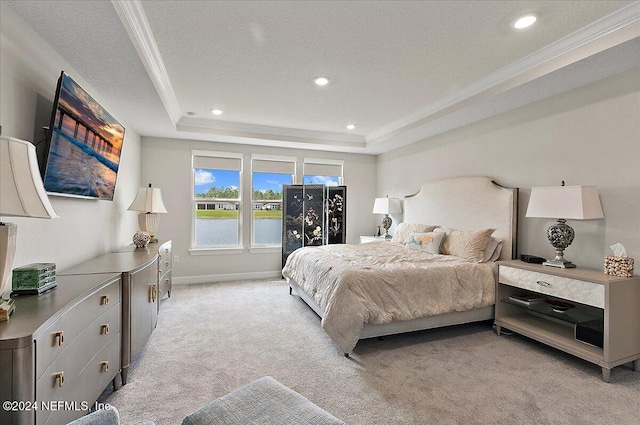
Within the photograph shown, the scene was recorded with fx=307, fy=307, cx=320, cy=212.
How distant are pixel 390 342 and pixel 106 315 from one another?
237 cm

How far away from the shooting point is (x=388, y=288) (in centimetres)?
284

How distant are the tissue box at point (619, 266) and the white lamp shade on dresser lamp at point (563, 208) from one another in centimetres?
31

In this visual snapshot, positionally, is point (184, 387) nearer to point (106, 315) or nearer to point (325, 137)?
point (106, 315)

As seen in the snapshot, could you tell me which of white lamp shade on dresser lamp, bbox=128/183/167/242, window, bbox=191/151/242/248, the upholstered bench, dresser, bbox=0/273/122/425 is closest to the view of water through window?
window, bbox=191/151/242/248

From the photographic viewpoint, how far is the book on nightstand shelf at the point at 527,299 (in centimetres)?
294

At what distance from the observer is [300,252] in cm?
425

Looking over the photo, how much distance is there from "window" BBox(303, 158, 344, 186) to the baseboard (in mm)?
1887

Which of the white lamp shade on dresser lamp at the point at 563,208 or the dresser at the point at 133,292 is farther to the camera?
the white lamp shade on dresser lamp at the point at 563,208

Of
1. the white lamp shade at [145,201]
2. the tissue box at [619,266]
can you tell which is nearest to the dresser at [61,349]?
the white lamp shade at [145,201]

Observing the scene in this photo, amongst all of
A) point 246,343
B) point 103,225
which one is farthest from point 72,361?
point 103,225

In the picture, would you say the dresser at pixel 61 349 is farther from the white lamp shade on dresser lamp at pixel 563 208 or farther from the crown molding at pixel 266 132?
the white lamp shade on dresser lamp at pixel 563 208

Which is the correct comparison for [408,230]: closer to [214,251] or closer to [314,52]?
[314,52]

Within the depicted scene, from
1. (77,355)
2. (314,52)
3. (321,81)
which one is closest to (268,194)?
(321,81)

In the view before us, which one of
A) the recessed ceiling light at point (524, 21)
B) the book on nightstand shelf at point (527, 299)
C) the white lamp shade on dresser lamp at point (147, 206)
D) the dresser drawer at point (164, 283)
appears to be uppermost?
the recessed ceiling light at point (524, 21)
